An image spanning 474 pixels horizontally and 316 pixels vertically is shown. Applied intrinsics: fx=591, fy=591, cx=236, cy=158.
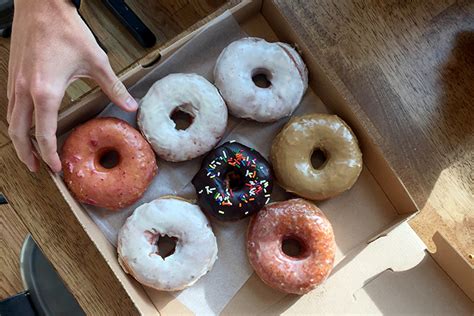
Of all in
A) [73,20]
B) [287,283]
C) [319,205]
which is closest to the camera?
[73,20]

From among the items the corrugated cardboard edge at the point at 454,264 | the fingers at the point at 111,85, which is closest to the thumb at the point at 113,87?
the fingers at the point at 111,85

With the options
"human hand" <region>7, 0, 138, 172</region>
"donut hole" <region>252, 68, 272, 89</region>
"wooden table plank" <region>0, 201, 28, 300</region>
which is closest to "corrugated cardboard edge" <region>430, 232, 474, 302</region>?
"donut hole" <region>252, 68, 272, 89</region>

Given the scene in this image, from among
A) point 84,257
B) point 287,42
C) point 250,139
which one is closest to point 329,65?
point 287,42

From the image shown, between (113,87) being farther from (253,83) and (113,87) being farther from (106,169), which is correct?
(253,83)

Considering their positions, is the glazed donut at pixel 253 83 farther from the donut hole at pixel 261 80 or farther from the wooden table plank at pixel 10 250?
the wooden table plank at pixel 10 250

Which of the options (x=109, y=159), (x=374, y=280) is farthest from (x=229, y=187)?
(x=374, y=280)

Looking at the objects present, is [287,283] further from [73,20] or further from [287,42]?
[73,20]

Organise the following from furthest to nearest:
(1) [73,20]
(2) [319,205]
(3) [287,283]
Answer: (2) [319,205] → (3) [287,283] → (1) [73,20]

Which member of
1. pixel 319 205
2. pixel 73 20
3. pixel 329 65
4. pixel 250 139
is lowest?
pixel 319 205
